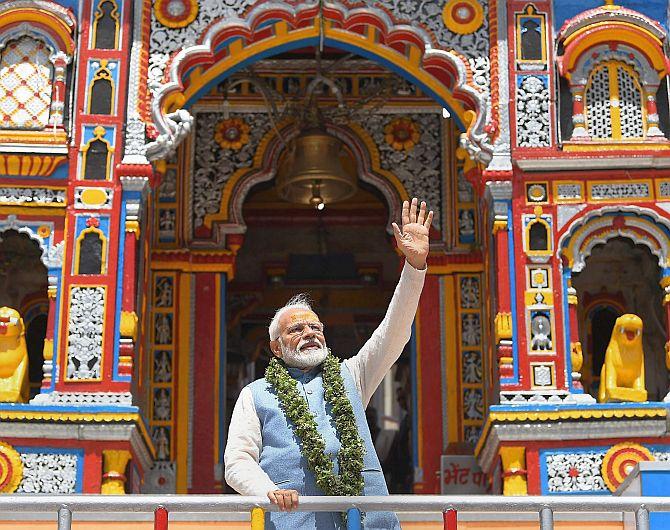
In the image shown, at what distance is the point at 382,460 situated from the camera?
1873 cm

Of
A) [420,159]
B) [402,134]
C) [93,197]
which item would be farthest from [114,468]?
[402,134]

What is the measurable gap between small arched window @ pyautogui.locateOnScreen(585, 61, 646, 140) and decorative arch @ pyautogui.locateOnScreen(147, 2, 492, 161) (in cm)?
99

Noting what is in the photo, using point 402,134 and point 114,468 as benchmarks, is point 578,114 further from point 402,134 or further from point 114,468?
point 114,468

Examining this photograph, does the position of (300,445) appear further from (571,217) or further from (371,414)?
(371,414)

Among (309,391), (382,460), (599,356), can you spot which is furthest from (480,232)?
(309,391)

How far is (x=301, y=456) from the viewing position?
8.09m

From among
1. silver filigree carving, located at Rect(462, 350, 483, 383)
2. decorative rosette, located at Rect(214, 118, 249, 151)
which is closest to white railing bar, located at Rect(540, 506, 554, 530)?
silver filigree carving, located at Rect(462, 350, 483, 383)

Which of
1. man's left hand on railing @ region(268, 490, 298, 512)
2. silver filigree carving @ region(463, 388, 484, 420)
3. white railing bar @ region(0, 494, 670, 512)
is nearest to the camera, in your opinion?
man's left hand on railing @ region(268, 490, 298, 512)

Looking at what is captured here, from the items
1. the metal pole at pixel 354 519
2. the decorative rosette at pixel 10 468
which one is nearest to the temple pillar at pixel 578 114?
the decorative rosette at pixel 10 468

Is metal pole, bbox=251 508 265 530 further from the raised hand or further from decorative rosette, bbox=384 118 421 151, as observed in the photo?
decorative rosette, bbox=384 118 421 151

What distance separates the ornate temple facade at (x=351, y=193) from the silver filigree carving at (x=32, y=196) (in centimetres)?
2

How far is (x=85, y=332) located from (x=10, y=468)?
1.28 metres

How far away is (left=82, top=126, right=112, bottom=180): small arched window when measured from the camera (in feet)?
46.9

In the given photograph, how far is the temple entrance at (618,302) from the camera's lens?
15.4 m
